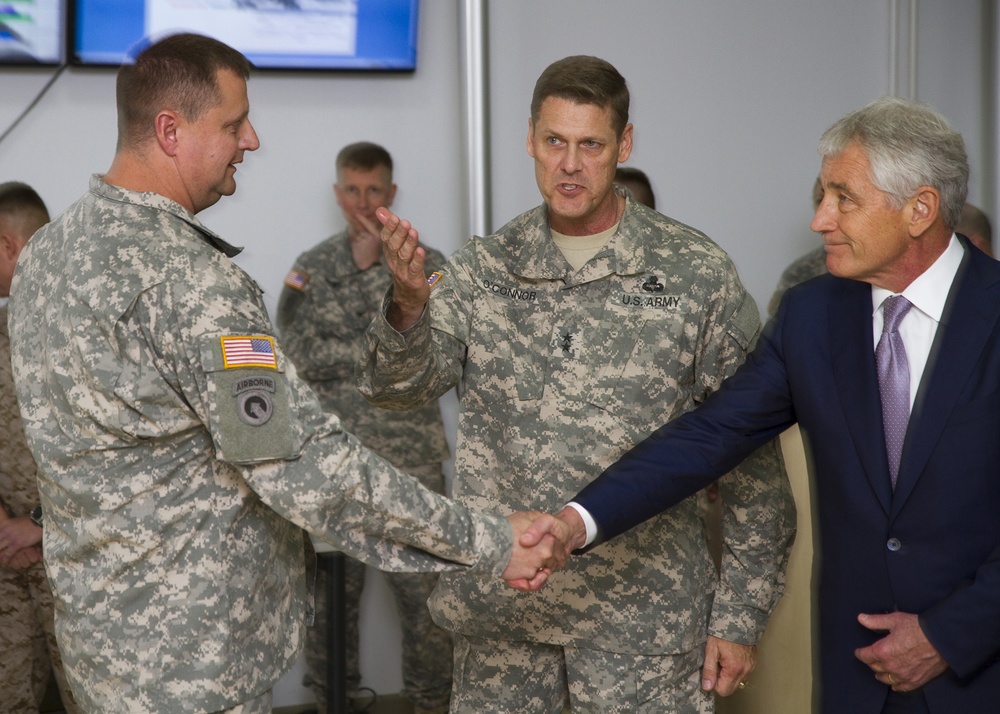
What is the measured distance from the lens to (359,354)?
4.01 metres

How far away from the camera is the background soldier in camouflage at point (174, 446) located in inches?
68.3

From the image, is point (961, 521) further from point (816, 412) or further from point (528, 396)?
point (528, 396)

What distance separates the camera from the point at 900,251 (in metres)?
1.92

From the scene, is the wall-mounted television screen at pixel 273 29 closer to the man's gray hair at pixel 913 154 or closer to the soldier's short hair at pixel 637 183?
the soldier's short hair at pixel 637 183

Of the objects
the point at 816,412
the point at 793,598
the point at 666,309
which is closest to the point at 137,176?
the point at 666,309

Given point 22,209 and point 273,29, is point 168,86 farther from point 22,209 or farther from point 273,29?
point 273,29

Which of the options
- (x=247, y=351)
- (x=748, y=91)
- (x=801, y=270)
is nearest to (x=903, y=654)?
(x=247, y=351)

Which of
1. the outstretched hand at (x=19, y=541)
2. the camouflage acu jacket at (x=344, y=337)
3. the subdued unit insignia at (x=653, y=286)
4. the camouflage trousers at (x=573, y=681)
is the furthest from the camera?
the camouflage acu jacket at (x=344, y=337)

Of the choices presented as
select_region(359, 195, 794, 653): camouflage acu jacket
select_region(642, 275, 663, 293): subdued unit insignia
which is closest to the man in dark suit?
select_region(359, 195, 794, 653): camouflage acu jacket

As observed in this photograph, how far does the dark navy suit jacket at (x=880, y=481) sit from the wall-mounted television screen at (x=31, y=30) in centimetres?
277

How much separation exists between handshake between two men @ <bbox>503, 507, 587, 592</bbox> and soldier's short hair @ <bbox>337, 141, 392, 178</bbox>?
2.15 m

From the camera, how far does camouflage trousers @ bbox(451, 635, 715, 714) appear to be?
7.12 ft

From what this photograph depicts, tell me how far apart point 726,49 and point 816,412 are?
2.83 meters

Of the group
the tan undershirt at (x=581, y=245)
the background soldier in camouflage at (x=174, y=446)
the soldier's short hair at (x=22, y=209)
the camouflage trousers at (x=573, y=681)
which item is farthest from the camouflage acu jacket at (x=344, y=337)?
the background soldier in camouflage at (x=174, y=446)
